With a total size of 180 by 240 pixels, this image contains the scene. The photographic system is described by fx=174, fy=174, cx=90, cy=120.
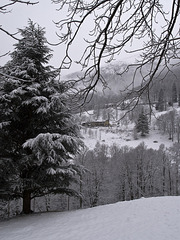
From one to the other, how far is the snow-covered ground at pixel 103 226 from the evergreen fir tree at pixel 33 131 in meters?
1.11

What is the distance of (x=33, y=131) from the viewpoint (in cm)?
673

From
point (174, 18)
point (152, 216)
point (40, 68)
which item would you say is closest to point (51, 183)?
point (152, 216)

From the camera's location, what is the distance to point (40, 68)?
7410 mm

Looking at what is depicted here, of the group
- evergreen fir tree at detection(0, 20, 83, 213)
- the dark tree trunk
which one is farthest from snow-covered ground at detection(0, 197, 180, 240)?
evergreen fir tree at detection(0, 20, 83, 213)

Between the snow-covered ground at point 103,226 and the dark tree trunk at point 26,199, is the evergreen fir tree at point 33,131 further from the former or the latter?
the snow-covered ground at point 103,226

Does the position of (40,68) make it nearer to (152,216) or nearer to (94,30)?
(94,30)

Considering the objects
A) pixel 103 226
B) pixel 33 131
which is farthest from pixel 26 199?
pixel 103 226

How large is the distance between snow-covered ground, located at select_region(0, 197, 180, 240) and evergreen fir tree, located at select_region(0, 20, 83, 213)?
111 cm

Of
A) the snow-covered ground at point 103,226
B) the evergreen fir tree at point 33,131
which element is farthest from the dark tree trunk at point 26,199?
the snow-covered ground at point 103,226

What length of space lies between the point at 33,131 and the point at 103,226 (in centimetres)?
406

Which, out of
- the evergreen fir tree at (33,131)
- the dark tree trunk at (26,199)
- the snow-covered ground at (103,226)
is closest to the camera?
the snow-covered ground at (103,226)

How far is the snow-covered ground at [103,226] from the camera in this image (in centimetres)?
407

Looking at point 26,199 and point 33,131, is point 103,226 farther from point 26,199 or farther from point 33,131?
point 33,131

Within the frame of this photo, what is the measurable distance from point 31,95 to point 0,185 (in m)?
3.31
